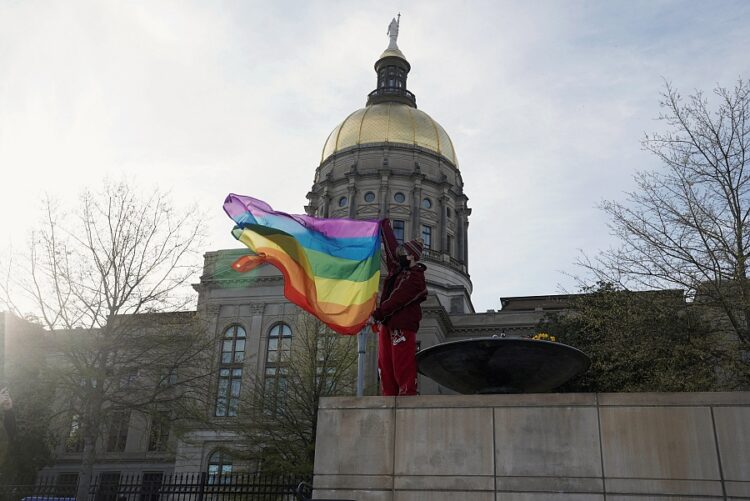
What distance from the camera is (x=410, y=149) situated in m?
66.4

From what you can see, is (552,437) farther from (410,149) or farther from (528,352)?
(410,149)

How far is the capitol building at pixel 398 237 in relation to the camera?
48688 millimetres

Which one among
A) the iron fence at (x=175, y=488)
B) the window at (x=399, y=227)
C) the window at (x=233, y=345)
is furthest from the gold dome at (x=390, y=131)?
the iron fence at (x=175, y=488)

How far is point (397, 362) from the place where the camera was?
375 inches

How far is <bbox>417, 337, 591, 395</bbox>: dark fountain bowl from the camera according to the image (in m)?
9.16

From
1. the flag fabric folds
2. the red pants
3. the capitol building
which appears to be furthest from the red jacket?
the capitol building

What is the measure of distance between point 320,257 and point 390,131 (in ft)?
189

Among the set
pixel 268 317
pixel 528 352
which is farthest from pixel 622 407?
pixel 268 317

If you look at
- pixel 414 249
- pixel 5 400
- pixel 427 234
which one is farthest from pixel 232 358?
pixel 414 249

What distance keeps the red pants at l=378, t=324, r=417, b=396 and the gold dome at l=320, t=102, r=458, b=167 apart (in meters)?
57.8

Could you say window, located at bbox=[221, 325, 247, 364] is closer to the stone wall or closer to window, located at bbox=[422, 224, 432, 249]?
window, located at bbox=[422, 224, 432, 249]

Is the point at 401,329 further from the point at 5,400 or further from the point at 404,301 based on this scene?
the point at 5,400

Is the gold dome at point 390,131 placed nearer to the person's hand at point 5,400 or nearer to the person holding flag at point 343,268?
the person holding flag at point 343,268

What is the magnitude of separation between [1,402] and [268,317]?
39.3 meters
